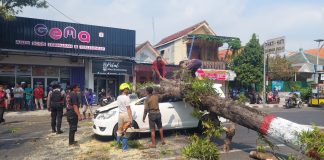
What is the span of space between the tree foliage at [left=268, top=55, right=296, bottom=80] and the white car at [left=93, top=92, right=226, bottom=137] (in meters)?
27.5

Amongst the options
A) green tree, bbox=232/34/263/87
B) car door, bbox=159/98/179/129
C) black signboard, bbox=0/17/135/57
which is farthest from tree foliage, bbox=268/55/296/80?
car door, bbox=159/98/179/129

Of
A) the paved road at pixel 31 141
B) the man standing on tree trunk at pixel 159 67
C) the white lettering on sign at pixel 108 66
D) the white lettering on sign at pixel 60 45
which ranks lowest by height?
the paved road at pixel 31 141

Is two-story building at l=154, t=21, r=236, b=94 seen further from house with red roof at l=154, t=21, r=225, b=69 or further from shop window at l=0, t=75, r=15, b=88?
shop window at l=0, t=75, r=15, b=88

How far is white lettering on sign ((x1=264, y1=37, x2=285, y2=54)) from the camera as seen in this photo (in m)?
20.8

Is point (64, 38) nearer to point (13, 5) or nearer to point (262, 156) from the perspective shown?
point (13, 5)

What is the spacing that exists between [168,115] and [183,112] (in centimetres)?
51

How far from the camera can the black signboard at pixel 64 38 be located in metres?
19.1

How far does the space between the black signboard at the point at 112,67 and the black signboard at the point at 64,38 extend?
1.87 ft

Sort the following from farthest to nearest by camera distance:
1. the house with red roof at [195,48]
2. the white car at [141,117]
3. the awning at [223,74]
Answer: the house with red roof at [195,48]
the awning at [223,74]
the white car at [141,117]

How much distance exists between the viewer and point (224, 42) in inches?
1172

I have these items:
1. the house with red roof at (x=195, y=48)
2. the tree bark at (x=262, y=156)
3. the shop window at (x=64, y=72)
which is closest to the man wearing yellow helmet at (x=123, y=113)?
the tree bark at (x=262, y=156)

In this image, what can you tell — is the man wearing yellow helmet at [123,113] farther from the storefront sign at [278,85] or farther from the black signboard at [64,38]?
the storefront sign at [278,85]

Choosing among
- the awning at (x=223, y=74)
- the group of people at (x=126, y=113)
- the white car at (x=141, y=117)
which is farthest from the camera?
the awning at (x=223, y=74)

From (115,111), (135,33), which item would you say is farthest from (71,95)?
(135,33)
